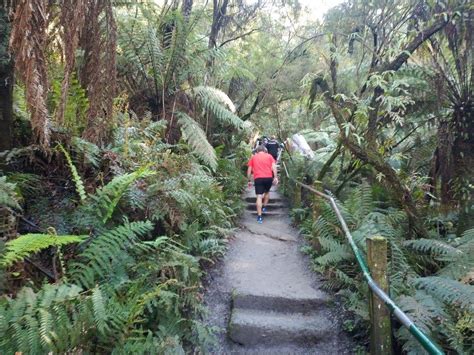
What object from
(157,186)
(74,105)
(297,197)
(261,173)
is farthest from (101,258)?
(297,197)

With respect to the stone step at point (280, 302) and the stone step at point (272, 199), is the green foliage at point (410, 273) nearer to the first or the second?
the stone step at point (280, 302)

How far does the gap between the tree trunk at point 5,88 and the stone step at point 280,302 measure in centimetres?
317

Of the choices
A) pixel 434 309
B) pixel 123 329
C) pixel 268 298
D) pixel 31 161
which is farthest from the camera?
pixel 268 298

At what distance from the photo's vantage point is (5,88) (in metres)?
3.62

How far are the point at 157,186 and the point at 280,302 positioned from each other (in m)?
2.08

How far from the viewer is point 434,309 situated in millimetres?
3090

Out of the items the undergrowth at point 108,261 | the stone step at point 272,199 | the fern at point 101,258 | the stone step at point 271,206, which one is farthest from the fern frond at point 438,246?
the stone step at point 272,199

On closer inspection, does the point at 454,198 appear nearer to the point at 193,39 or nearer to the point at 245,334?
the point at 245,334

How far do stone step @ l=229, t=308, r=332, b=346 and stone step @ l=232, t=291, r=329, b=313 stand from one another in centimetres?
19

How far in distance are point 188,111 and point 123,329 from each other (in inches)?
241

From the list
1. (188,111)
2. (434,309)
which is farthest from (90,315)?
(188,111)

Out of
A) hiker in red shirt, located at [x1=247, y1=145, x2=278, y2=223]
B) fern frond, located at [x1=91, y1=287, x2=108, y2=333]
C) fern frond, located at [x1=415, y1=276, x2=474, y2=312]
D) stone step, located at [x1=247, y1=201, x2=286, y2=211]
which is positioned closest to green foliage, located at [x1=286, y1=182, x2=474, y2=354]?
fern frond, located at [x1=415, y1=276, x2=474, y2=312]

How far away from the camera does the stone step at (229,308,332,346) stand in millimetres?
3912

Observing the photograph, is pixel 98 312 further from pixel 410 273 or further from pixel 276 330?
pixel 410 273
